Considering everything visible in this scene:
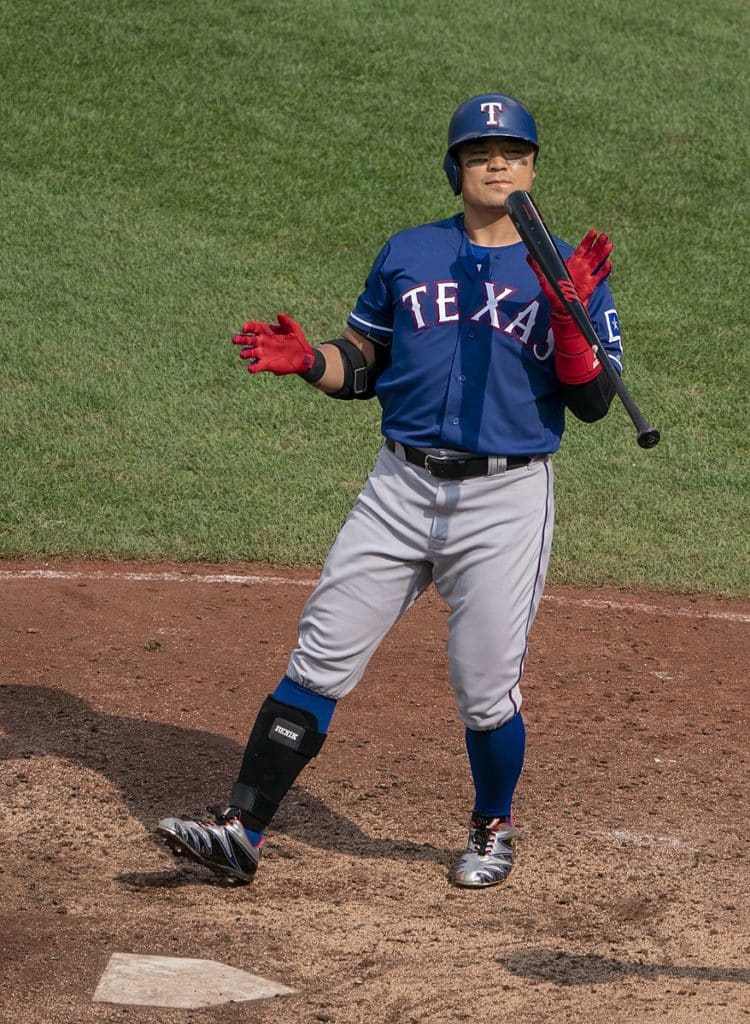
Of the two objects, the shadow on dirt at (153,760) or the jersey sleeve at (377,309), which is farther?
the shadow on dirt at (153,760)

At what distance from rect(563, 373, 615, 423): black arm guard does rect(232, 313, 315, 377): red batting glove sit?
2.39 ft

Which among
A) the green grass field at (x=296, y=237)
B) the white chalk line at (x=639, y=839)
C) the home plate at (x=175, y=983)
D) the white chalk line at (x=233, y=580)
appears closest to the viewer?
the home plate at (x=175, y=983)

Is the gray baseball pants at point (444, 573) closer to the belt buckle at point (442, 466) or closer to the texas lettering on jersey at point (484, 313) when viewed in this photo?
the belt buckle at point (442, 466)

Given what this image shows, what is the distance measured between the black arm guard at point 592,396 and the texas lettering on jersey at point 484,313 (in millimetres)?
128

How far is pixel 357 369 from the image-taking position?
425cm

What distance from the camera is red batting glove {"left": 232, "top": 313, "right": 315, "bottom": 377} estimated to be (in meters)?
4.06

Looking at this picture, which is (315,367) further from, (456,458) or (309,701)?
(309,701)

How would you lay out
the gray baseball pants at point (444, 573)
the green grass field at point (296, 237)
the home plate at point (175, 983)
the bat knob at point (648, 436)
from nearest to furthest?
the home plate at point (175, 983) → the bat knob at point (648, 436) → the gray baseball pants at point (444, 573) → the green grass field at point (296, 237)

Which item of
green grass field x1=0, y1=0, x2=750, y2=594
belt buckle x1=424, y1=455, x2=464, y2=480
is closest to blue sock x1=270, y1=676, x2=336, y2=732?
belt buckle x1=424, y1=455, x2=464, y2=480

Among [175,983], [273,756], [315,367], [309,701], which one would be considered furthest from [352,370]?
[175,983]

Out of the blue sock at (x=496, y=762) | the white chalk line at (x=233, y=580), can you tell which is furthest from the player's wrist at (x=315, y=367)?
the white chalk line at (x=233, y=580)

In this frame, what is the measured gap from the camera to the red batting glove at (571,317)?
383cm

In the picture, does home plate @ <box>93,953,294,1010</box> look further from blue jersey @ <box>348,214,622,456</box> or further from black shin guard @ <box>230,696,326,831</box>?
blue jersey @ <box>348,214,622,456</box>

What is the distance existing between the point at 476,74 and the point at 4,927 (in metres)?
11.1
